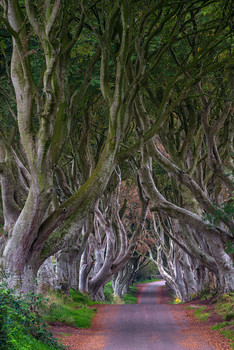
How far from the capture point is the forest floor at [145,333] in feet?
29.2

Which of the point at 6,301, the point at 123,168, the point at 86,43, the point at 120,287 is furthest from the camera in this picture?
the point at 120,287

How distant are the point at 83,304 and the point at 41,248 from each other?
841 centimetres

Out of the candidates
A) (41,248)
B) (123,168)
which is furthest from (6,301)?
(123,168)

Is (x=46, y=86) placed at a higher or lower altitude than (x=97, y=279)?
higher

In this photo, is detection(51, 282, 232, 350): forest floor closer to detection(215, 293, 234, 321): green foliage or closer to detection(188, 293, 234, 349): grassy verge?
detection(188, 293, 234, 349): grassy verge

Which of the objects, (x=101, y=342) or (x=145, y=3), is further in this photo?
(x=145, y=3)

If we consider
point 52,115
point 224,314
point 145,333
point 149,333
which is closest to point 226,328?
point 224,314

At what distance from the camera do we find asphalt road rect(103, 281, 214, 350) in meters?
8.91

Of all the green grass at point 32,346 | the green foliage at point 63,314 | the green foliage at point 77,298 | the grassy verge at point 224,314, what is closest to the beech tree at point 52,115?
the green grass at point 32,346

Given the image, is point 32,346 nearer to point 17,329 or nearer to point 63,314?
point 17,329

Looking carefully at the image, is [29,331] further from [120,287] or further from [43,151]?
[120,287]

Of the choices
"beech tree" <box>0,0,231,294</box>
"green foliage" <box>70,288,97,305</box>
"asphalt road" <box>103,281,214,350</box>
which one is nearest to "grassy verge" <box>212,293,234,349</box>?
"asphalt road" <box>103,281,214,350</box>

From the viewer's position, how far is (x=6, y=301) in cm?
589

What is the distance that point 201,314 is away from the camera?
530 inches
